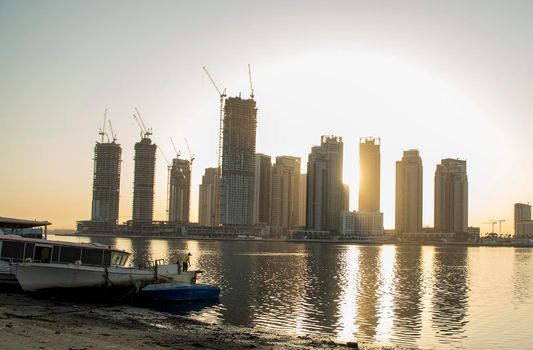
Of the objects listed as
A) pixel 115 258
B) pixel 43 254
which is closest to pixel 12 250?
pixel 43 254

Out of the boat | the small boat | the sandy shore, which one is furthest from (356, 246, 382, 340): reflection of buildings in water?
the boat

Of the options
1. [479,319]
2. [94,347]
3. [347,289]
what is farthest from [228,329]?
[347,289]

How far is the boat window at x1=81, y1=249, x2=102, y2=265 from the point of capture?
4847cm

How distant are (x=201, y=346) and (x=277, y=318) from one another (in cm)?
1751

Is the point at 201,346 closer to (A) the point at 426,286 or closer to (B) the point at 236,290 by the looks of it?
(B) the point at 236,290

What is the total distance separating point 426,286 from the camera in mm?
77000

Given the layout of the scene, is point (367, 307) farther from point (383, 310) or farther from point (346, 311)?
point (346, 311)

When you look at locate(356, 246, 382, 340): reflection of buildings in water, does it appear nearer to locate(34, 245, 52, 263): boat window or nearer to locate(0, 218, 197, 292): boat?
locate(0, 218, 197, 292): boat

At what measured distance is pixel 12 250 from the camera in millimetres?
46406

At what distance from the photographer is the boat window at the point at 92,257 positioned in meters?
48.5

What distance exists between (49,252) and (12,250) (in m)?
3.08

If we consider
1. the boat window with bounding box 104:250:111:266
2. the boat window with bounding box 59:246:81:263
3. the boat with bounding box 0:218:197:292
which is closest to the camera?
the boat with bounding box 0:218:197:292

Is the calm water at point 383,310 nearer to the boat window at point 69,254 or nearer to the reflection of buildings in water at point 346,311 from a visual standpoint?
the reflection of buildings in water at point 346,311

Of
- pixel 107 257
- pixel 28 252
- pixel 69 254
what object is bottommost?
pixel 107 257
